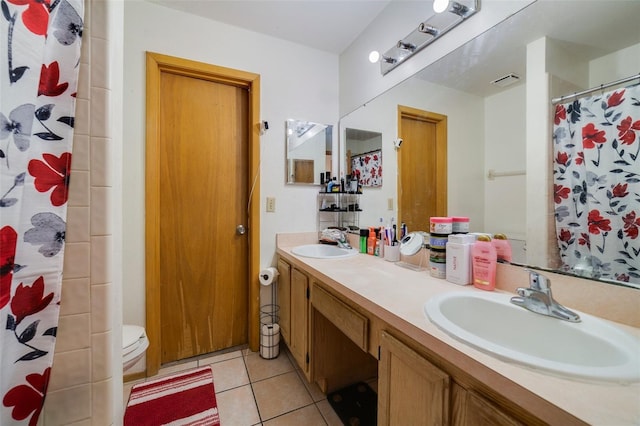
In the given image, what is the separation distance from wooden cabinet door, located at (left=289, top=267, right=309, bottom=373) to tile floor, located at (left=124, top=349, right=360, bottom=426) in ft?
0.56

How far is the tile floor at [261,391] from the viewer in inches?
51.8

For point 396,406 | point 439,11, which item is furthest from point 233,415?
point 439,11

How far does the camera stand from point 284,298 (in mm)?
1791

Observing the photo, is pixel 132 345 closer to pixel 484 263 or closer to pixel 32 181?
pixel 32 181

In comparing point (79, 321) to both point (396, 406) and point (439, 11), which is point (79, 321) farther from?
point (439, 11)

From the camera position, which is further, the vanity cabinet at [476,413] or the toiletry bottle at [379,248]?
the toiletry bottle at [379,248]

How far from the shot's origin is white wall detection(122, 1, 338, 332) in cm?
161

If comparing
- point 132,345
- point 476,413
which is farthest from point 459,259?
point 132,345

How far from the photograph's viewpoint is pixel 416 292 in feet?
3.11

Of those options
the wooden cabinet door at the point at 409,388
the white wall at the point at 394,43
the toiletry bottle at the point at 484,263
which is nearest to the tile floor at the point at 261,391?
the wooden cabinet door at the point at 409,388

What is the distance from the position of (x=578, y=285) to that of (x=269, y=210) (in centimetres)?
173

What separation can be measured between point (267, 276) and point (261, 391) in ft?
2.32

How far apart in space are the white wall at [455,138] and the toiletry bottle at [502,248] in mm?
123

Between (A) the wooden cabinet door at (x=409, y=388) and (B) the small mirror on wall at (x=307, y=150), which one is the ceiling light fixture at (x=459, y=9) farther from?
(A) the wooden cabinet door at (x=409, y=388)
